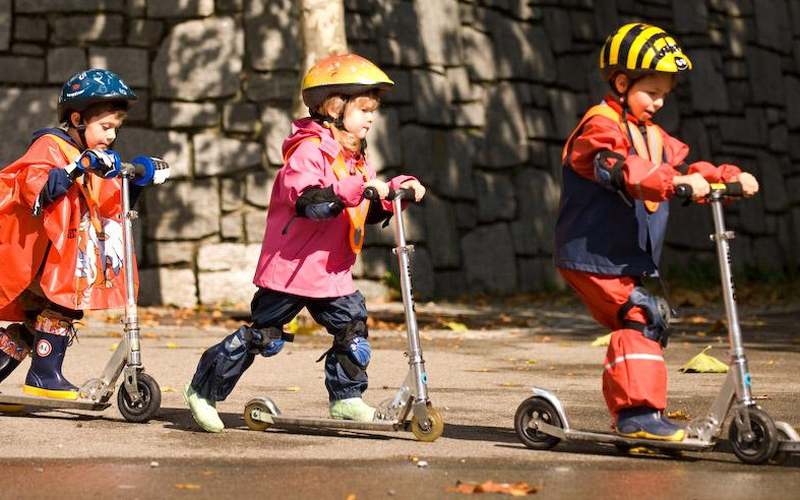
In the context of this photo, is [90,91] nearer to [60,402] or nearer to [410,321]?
[60,402]

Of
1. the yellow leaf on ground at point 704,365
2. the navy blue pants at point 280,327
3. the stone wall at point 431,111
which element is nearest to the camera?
the navy blue pants at point 280,327

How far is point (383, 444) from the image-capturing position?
570cm

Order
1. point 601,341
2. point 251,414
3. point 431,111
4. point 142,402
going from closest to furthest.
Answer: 1. point 251,414
2. point 142,402
3. point 601,341
4. point 431,111

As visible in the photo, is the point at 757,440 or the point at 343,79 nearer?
the point at 757,440

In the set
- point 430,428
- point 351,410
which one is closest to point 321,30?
point 351,410

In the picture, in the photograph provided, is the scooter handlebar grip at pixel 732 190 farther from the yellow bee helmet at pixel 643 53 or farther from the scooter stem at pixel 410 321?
the scooter stem at pixel 410 321

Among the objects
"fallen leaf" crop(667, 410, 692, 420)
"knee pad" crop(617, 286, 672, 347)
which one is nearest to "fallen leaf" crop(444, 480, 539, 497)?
"knee pad" crop(617, 286, 672, 347)

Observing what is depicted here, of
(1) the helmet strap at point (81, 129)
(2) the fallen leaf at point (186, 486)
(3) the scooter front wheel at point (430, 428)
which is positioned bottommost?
(2) the fallen leaf at point (186, 486)

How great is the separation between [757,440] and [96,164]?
2.92 m

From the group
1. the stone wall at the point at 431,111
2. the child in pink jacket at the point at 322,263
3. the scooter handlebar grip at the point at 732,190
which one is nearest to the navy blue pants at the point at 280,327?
the child in pink jacket at the point at 322,263

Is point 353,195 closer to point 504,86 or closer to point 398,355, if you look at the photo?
point 398,355

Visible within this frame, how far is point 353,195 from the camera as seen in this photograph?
5699mm

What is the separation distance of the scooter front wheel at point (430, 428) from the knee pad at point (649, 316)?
801mm

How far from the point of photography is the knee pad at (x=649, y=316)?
17.7ft
